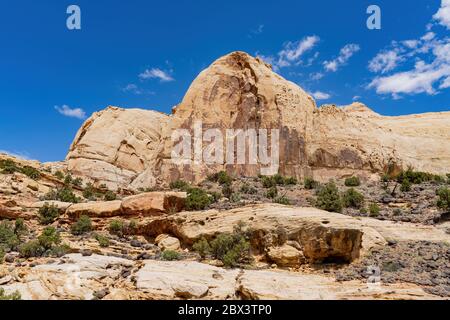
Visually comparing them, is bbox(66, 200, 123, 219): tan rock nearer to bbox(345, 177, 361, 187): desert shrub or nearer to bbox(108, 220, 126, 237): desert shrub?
bbox(108, 220, 126, 237): desert shrub

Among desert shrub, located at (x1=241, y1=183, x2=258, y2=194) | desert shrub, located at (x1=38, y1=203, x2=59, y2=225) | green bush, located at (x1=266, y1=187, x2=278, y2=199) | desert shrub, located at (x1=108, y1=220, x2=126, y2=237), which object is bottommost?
desert shrub, located at (x1=108, y1=220, x2=126, y2=237)

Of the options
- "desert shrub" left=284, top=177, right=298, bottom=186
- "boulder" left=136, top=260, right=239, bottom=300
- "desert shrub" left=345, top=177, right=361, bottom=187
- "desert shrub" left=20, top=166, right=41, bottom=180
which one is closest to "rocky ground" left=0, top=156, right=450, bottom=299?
"boulder" left=136, top=260, right=239, bottom=300

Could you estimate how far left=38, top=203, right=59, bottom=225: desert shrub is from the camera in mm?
22750

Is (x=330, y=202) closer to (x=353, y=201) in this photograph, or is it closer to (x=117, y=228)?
(x=353, y=201)

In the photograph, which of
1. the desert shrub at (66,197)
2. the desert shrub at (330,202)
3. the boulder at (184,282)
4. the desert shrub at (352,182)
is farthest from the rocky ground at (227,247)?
the desert shrub at (352,182)

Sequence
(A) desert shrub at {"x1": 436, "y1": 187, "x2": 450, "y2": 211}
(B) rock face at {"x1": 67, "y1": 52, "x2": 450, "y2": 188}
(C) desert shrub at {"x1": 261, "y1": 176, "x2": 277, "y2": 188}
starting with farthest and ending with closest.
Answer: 1. (B) rock face at {"x1": 67, "y1": 52, "x2": 450, "y2": 188}
2. (C) desert shrub at {"x1": 261, "y1": 176, "x2": 277, "y2": 188}
3. (A) desert shrub at {"x1": 436, "y1": 187, "x2": 450, "y2": 211}

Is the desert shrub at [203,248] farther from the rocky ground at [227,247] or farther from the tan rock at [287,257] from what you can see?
the tan rock at [287,257]

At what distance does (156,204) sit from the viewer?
22.8 meters

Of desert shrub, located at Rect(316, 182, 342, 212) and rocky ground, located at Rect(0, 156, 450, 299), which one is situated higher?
desert shrub, located at Rect(316, 182, 342, 212)

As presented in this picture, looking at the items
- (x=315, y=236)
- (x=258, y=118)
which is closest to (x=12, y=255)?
(x=315, y=236)

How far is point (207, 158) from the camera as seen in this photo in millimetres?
34875

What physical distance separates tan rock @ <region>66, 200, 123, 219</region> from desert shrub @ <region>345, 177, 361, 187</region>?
1855 cm

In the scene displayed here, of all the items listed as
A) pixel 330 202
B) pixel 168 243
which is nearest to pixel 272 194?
pixel 330 202
